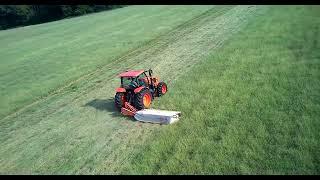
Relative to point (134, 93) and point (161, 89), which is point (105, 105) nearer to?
point (134, 93)

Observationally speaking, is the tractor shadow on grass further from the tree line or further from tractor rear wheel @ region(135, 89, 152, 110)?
the tree line

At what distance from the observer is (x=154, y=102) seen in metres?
14.3

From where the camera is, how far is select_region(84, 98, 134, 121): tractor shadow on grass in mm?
14023

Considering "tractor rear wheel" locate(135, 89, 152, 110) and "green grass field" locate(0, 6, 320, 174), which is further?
"tractor rear wheel" locate(135, 89, 152, 110)

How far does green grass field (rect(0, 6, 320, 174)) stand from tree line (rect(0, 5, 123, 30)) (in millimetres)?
40513

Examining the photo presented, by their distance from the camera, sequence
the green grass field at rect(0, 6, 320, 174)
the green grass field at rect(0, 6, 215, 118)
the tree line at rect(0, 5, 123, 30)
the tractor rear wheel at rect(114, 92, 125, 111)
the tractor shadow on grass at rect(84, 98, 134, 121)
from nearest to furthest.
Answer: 1. the green grass field at rect(0, 6, 320, 174)
2. the tractor rear wheel at rect(114, 92, 125, 111)
3. the tractor shadow on grass at rect(84, 98, 134, 121)
4. the green grass field at rect(0, 6, 215, 118)
5. the tree line at rect(0, 5, 123, 30)

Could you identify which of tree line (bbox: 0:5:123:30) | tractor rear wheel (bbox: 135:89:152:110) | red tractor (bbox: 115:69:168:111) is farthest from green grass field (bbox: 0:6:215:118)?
tree line (bbox: 0:5:123:30)

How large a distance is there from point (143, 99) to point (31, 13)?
2424 inches

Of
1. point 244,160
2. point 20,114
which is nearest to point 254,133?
point 244,160

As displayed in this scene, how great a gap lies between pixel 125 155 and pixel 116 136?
146 centimetres

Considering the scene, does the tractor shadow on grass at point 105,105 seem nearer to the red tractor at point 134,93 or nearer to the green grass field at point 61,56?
the red tractor at point 134,93

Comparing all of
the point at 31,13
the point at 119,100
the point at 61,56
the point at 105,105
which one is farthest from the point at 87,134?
the point at 31,13

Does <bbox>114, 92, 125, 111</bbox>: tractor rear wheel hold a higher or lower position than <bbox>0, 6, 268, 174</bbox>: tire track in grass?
higher

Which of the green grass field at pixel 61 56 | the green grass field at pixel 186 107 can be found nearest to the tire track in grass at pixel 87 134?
the green grass field at pixel 186 107
